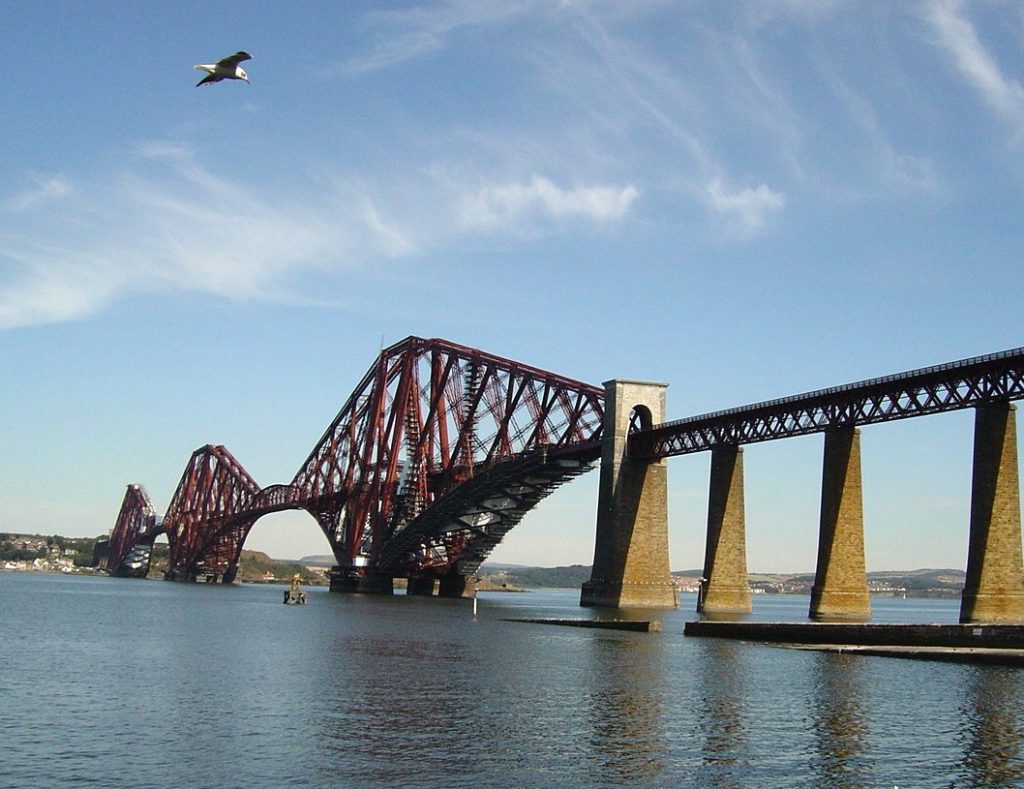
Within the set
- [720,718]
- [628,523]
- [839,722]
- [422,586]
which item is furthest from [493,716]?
[422,586]

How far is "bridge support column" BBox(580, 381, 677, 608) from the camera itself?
4102 inches

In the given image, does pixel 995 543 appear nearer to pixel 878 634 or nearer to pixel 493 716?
pixel 878 634

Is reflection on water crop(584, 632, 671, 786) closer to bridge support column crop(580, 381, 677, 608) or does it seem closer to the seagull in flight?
the seagull in flight

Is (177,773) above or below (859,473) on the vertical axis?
below

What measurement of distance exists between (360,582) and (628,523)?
61553 millimetres

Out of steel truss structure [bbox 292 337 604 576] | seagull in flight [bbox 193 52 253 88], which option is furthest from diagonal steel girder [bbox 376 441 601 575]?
seagull in flight [bbox 193 52 253 88]

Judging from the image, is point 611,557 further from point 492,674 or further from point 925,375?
point 492,674

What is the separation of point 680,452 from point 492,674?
55601 millimetres

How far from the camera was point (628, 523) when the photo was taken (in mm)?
104938

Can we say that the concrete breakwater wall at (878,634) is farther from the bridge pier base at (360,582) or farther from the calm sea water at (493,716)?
the bridge pier base at (360,582)

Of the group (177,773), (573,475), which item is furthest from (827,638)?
(573,475)

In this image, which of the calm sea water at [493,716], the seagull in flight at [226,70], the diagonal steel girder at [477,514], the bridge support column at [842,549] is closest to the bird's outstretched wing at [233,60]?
the seagull in flight at [226,70]

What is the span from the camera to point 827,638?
206 feet

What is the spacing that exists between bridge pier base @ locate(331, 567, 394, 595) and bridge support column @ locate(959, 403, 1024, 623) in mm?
96280
